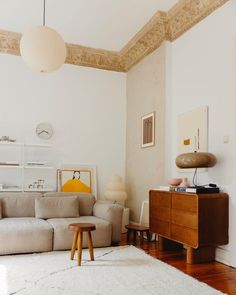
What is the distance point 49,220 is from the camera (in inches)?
178

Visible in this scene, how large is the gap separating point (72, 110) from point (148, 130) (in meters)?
1.58

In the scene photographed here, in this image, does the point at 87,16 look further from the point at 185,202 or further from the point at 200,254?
the point at 200,254

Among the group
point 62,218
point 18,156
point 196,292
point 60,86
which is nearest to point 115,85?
point 60,86

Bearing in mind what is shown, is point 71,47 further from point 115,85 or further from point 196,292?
point 196,292

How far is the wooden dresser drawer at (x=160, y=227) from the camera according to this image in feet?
13.9

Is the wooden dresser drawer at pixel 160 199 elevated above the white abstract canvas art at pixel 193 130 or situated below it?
below

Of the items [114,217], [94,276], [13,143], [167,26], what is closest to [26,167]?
[13,143]

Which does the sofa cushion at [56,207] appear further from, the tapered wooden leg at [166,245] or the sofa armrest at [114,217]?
the tapered wooden leg at [166,245]

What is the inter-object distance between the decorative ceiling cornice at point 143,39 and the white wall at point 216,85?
153 mm

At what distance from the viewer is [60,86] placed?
6.09 metres

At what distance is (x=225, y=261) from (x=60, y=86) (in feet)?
13.7

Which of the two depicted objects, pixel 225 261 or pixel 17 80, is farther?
pixel 17 80

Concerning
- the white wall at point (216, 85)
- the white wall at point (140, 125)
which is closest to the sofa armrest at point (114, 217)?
the white wall at point (140, 125)

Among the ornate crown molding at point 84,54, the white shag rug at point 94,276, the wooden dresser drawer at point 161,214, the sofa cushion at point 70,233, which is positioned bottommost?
the white shag rug at point 94,276
